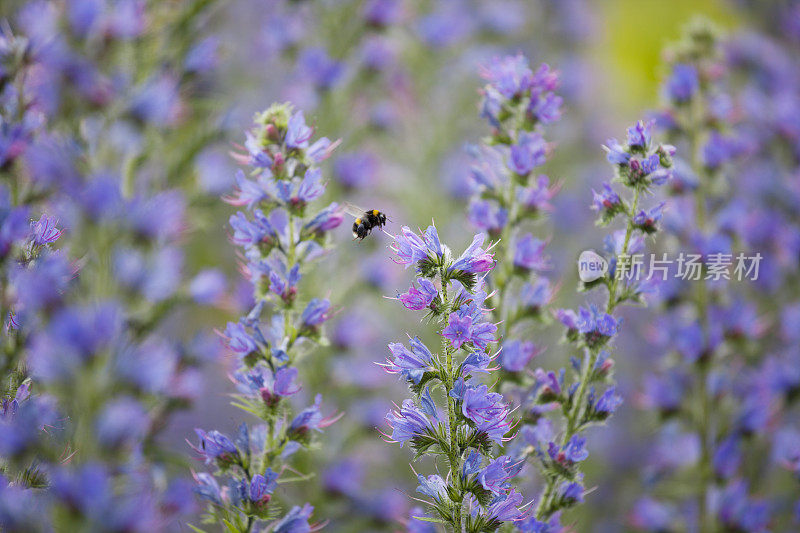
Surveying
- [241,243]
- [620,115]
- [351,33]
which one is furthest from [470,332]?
[620,115]

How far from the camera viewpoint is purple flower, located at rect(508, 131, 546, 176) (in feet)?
4.46

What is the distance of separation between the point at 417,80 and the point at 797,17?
1.45 m

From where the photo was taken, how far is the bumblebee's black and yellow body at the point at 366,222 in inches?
62.5

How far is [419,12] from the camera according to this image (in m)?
3.11

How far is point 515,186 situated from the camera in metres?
1.43

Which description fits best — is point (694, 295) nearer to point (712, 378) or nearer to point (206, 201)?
point (712, 378)

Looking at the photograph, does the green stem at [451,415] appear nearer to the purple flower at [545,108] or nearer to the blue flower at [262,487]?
the blue flower at [262,487]

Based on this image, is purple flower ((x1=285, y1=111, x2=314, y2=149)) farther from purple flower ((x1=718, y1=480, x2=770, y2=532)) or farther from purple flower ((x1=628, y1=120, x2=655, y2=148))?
purple flower ((x1=718, y1=480, x2=770, y2=532))

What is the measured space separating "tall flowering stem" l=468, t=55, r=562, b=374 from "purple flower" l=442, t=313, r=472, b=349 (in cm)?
30

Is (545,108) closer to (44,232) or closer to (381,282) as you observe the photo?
(44,232)

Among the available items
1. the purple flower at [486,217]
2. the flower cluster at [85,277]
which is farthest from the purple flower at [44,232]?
the purple flower at [486,217]

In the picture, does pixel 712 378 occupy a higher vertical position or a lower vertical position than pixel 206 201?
lower

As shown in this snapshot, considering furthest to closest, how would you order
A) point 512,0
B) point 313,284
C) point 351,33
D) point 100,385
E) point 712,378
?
1. point 512,0
2. point 351,33
3. point 313,284
4. point 712,378
5. point 100,385

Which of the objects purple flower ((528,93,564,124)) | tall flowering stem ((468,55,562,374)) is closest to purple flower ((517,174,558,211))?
tall flowering stem ((468,55,562,374))
